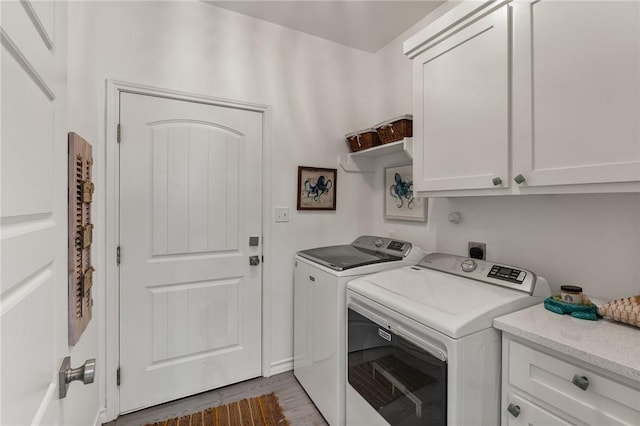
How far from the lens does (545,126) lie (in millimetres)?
1154

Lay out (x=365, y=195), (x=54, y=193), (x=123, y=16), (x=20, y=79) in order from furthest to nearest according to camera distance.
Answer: (x=365, y=195)
(x=123, y=16)
(x=54, y=193)
(x=20, y=79)

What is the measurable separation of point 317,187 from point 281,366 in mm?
1479

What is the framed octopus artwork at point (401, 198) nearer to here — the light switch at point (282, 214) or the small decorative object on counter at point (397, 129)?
the small decorative object on counter at point (397, 129)

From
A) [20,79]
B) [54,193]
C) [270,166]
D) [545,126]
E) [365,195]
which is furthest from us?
[365,195]

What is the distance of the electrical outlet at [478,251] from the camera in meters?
1.75

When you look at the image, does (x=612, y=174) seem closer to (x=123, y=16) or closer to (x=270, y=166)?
(x=270, y=166)

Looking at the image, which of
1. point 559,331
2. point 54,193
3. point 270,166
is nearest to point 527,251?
point 559,331

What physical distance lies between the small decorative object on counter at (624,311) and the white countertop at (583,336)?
0.08ft

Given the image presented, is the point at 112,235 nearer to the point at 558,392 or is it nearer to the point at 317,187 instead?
the point at 317,187

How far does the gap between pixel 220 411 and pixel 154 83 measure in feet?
7.16

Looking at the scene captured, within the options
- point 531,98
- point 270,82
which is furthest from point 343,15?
point 531,98

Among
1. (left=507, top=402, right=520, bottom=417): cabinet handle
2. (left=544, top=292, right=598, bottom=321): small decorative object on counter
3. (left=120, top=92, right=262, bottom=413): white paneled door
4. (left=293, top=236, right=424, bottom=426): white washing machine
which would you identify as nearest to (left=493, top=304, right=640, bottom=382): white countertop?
(left=544, top=292, right=598, bottom=321): small decorative object on counter

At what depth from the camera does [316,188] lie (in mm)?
2441

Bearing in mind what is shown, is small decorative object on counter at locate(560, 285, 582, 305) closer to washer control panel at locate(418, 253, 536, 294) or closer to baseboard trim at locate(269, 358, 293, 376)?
washer control panel at locate(418, 253, 536, 294)
